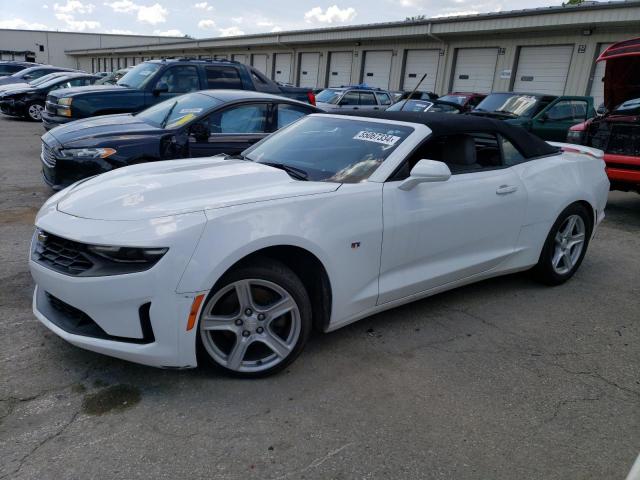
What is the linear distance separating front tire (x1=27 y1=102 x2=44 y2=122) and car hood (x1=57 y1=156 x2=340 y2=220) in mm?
15254

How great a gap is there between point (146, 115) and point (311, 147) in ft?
12.5

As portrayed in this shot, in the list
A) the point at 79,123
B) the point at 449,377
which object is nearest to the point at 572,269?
the point at 449,377

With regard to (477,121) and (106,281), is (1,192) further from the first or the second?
(477,121)

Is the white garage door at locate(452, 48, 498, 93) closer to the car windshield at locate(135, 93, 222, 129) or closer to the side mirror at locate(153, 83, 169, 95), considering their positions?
the side mirror at locate(153, 83, 169, 95)

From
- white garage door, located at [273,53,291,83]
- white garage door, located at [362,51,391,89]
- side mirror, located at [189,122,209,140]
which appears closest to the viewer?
side mirror, located at [189,122,209,140]

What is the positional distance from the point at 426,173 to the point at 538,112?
9802 millimetres

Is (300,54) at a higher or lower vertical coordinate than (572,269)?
higher

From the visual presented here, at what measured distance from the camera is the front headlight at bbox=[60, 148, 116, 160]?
222 inches

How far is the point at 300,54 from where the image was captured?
31641 millimetres

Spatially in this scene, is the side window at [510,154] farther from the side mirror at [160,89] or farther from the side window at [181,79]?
the side window at [181,79]

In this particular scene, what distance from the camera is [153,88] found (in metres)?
9.37

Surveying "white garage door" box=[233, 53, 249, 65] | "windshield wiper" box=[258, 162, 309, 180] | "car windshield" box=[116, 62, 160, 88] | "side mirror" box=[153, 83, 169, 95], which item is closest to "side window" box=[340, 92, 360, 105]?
"car windshield" box=[116, 62, 160, 88]

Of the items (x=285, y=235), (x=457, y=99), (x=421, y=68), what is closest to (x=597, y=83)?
(x=457, y=99)

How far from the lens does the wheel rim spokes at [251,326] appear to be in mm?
2811
